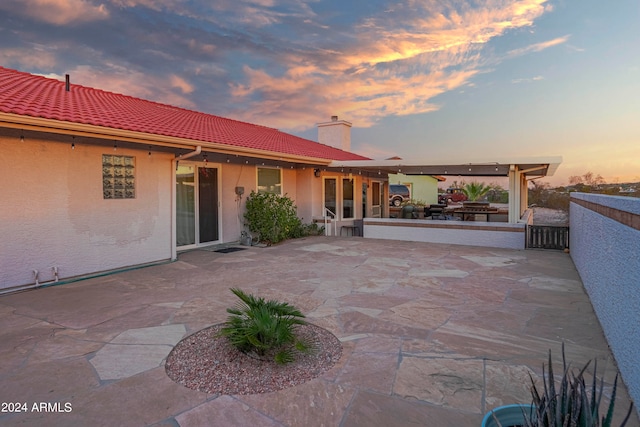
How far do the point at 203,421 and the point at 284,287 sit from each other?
3.62m

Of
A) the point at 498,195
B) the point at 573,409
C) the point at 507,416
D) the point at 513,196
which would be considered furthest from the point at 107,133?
the point at 498,195

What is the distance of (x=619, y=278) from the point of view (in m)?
3.34

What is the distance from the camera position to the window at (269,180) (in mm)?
11961

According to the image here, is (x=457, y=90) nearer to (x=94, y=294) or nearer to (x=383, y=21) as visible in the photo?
(x=383, y=21)

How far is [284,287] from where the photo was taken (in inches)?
238

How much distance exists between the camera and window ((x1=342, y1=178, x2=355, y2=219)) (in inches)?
573

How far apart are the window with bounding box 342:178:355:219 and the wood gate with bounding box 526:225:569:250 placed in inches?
265

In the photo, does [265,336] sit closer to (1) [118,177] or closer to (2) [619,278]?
(2) [619,278]

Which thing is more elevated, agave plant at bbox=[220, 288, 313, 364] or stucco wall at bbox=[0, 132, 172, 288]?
stucco wall at bbox=[0, 132, 172, 288]

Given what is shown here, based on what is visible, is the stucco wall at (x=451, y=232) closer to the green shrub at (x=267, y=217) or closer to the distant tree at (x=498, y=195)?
the green shrub at (x=267, y=217)

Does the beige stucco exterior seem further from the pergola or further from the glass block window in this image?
the pergola

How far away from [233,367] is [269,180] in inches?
374

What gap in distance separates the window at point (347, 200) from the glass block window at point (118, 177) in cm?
856

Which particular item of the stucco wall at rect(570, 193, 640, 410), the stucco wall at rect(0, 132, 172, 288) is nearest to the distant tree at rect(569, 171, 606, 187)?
the stucco wall at rect(570, 193, 640, 410)
